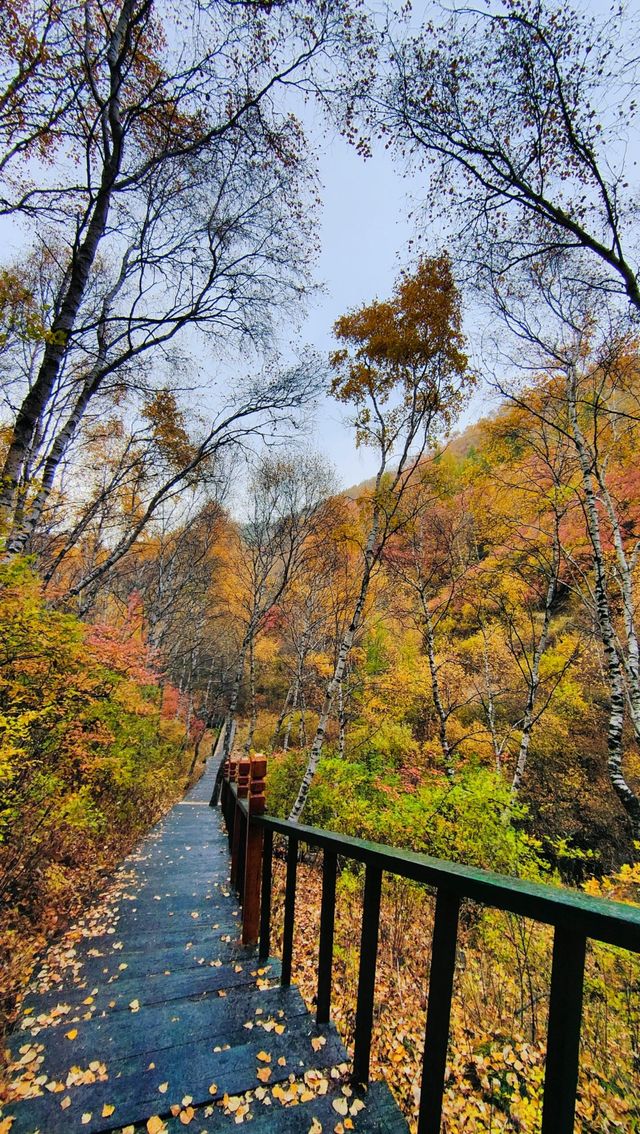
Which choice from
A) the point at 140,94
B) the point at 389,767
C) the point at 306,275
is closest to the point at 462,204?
the point at 306,275

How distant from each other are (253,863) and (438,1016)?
2.29m

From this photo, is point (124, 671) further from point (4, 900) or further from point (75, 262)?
point (75, 262)

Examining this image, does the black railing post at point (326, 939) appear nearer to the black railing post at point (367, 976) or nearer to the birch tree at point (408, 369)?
the black railing post at point (367, 976)

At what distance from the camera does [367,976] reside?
1.67 metres

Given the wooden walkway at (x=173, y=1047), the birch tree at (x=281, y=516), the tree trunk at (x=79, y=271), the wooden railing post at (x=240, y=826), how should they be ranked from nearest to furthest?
the wooden walkway at (x=173, y=1047), the wooden railing post at (x=240, y=826), the tree trunk at (x=79, y=271), the birch tree at (x=281, y=516)

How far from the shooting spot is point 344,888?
250 inches

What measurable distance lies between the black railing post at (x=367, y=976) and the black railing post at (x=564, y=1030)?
0.78 metres

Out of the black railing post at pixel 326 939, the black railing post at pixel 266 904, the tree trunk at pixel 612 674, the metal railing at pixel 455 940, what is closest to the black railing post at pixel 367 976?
the metal railing at pixel 455 940

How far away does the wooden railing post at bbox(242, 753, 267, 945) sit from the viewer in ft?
9.87

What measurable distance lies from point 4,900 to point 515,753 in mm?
10799

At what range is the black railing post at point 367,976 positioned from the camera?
162 centimetres

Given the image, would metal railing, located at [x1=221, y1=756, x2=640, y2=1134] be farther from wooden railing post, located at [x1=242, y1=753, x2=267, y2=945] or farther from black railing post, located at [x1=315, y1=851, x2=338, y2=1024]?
wooden railing post, located at [x1=242, y1=753, x2=267, y2=945]

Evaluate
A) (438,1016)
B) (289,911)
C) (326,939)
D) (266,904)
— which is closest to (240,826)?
(266,904)

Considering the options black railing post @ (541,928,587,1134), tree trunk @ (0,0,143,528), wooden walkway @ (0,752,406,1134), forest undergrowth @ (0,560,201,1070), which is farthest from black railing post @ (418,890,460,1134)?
tree trunk @ (0,0,143,528)
